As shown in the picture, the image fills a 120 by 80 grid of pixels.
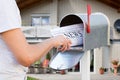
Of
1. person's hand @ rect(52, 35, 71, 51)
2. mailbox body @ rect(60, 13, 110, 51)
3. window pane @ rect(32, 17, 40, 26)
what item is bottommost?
person's hand @ rect(52, 35, 71, 51)

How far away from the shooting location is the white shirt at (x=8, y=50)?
1645 millimetres

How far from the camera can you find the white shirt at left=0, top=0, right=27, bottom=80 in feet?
5.40

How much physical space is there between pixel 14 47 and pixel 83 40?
1121 mm

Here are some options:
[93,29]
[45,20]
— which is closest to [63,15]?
[45,20]

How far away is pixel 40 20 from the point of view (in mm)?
22312

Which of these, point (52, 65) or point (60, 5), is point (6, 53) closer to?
point (52, 65)

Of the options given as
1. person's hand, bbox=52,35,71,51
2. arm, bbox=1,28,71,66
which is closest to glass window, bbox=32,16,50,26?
person's hand, bbox=52,35,71,51

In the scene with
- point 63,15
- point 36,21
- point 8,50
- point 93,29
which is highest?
point 63,15

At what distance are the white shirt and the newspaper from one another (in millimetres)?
781

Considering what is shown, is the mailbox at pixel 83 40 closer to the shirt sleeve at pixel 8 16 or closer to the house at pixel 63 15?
the shirt sleeve at pixel 8 16

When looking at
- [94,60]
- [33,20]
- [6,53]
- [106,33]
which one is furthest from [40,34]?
[6,53]

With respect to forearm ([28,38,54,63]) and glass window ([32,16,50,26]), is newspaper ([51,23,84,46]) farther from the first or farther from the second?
glass window ([32,16,50,26])

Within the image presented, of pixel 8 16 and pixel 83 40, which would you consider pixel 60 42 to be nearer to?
pixel 8 16

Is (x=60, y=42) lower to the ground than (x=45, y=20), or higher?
lower
